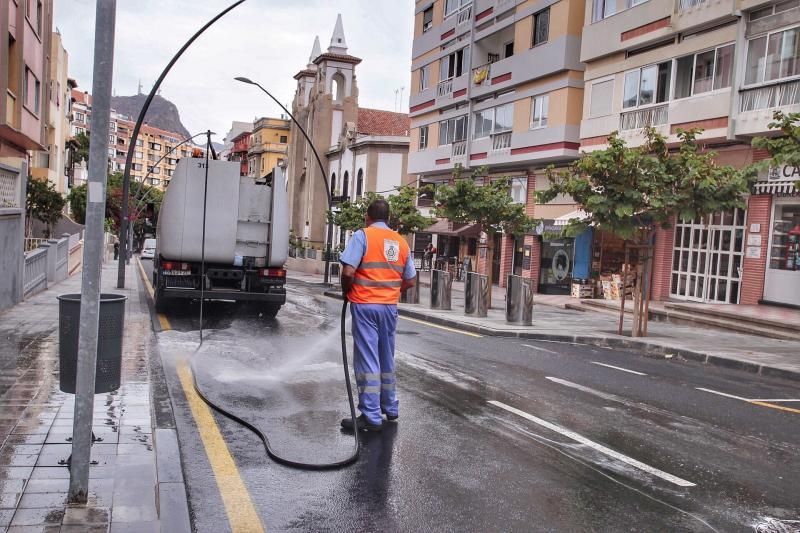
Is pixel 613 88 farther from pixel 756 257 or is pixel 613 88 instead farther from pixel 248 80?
pixel 248 80

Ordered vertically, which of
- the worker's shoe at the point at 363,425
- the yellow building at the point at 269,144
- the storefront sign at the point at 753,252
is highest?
the yellow building at the point at 269,144

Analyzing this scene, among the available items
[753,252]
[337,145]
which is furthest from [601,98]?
[337,145]

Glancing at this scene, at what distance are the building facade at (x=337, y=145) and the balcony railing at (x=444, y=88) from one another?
48.5 feet

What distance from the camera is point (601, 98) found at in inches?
987

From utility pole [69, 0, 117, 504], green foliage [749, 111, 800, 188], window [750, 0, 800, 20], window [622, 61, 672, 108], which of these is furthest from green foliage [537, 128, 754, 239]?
utility pole [69, 0, 117, 504]

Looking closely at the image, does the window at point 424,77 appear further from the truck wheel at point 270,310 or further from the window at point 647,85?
the truck wheel at point 270,310

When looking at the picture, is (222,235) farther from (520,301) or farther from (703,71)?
(703,71)

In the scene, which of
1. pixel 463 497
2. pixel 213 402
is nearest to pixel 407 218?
pixel 213 402

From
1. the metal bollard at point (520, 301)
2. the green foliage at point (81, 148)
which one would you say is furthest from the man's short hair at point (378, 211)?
the green foliage at point (81, 148)

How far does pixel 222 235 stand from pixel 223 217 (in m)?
0.34

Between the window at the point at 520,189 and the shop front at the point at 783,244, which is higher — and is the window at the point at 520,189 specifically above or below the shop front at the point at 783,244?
above

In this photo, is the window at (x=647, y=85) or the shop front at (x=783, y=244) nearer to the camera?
the shop front at (x=783, y=244)

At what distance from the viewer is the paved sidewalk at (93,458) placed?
390 centimetres

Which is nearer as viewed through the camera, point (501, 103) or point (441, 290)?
point (441, 290)
